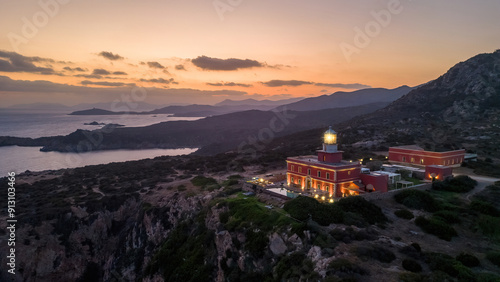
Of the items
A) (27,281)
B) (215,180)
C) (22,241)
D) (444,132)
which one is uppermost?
(444,132)

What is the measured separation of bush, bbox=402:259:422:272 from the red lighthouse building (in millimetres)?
13854

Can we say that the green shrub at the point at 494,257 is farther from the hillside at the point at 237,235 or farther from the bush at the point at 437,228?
the bush at the point at 437,228

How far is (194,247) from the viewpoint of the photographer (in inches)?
1181

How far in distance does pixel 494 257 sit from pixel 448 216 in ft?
22.0

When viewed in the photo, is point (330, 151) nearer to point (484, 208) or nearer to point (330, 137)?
point (330, 137)

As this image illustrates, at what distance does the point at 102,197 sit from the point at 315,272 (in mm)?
38721

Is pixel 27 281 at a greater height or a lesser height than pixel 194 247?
lesser

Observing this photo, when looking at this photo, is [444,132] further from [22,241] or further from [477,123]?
[22,241]

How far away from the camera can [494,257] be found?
20078 mm

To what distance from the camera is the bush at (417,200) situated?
29.0 meters

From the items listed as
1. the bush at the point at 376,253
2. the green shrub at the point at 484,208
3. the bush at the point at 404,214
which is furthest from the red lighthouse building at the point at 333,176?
the bush at the point at 376,253

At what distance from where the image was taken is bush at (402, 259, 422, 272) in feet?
57.8

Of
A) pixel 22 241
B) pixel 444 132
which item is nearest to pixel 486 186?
pixel 444 132

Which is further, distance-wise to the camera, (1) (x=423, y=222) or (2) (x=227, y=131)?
(2) (x=227, y=131)
